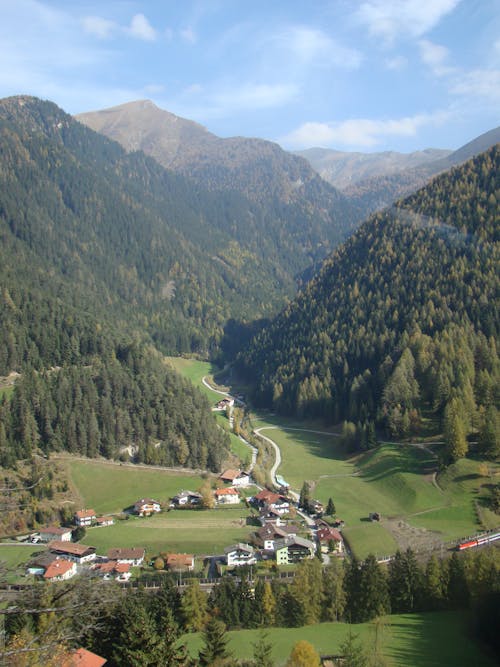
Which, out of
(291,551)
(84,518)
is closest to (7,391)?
(84,518)

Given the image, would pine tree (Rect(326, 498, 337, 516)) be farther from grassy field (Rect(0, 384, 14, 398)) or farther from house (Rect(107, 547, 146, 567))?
grassy field (Rect(0, 384, 14, 398))

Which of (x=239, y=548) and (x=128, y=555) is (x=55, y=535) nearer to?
(x=128, y=555)

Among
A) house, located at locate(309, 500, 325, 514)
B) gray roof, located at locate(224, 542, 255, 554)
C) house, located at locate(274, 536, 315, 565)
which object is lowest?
house, located at locate(309, 500, 325, 514)

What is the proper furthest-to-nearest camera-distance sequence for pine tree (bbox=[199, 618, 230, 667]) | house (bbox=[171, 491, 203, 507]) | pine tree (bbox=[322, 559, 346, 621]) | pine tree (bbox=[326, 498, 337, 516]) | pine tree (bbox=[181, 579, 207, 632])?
house (bbox=[171, 491, 203, 507]) < pine tree (bbox=[326, 498, 337, 516]) < pine tree (bbox=[322, 559, 346, 621]) < pine tree (bbox=[181, 579, 207, 632]) < pine tree (bbox=[199, 618, 230, 667])

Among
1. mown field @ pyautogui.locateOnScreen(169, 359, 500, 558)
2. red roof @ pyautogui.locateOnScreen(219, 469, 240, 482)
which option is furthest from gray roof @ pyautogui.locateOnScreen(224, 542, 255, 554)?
red roof @ pyautogui.locateOnScreen(219, 469, 240, 482)

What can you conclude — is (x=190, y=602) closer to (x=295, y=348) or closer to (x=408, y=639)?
(x=408, y=639)

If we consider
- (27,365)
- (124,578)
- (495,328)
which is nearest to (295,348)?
(495,328)
